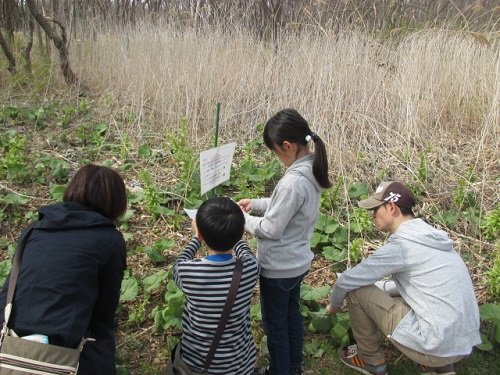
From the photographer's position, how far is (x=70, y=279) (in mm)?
1455

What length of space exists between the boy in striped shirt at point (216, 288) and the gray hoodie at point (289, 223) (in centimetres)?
13

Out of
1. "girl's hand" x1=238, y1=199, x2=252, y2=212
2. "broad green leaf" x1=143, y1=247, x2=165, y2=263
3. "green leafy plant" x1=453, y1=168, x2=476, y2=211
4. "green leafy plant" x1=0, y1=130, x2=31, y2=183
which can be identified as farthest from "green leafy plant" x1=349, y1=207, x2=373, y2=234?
"green leafy plant" x1=0, y1=130, x2=31, y2=183

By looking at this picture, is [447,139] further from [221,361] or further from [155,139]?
[221,361]

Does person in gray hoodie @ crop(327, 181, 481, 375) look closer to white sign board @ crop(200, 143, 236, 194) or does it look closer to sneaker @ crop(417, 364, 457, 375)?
sneaker @ crop(417, 364, 457, 375)

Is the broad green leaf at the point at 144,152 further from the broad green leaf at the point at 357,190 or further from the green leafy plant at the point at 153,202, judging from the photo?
the broad green leaf at the point at 357,190

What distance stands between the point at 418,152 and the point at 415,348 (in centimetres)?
271

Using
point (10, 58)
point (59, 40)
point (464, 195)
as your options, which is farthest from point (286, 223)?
point (10, 58)

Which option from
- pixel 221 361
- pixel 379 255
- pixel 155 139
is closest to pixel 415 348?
pixel 379 255

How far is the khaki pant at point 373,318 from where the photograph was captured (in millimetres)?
2055

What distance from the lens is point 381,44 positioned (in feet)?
18.3

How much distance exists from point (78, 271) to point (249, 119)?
3727 mm

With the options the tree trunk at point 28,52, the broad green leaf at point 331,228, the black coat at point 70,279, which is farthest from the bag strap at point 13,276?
the tree trunk at point 28,52

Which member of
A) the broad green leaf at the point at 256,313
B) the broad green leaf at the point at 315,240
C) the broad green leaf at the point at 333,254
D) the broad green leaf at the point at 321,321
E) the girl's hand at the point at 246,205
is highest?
the girl's hand at the point at 246,205

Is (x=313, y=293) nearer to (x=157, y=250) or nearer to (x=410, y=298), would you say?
(x=410, y=298)
